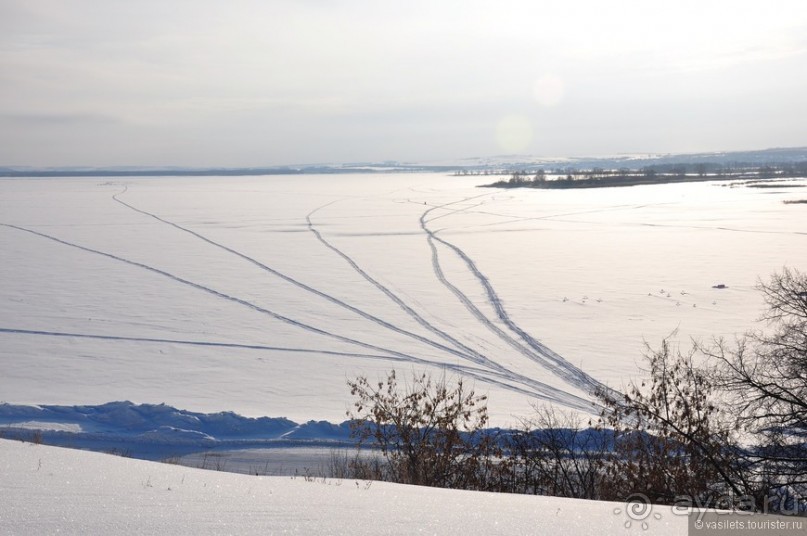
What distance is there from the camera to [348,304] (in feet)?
73.6

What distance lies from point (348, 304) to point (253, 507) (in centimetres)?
1750

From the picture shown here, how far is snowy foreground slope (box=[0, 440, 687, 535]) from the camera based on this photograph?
4.51 metres

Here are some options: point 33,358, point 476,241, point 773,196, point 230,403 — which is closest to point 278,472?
point 230,403

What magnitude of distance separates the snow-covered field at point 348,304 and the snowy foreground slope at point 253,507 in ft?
23.5

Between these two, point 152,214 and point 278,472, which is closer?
point 278,472

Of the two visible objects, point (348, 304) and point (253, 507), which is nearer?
point (253, 507)

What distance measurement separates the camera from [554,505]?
17.6 feet

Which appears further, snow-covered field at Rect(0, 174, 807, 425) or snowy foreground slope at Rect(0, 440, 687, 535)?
snow-covered field at Rect(0, 174, 807, 425)

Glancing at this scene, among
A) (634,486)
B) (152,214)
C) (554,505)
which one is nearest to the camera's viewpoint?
(554,505)

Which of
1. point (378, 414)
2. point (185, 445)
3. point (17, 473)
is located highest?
point (17, 473)

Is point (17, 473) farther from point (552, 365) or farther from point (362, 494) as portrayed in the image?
point (552, 365)

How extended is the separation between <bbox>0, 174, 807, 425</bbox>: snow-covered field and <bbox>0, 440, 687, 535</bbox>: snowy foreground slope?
7.17 m

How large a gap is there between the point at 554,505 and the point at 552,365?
1085cm

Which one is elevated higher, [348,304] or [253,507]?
[253,507]
